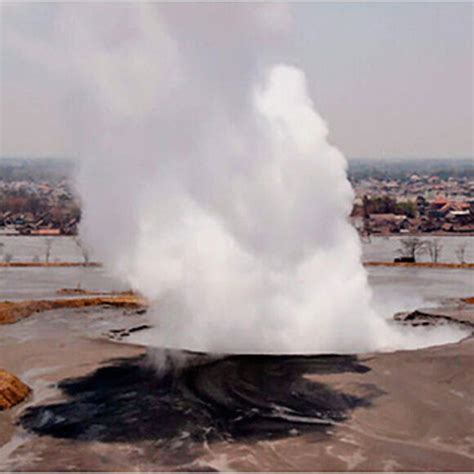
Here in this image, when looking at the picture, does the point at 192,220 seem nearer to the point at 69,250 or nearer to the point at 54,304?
the point at 54,304

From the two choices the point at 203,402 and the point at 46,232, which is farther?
the point at 46,232

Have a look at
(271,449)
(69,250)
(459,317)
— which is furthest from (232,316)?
(69,250)

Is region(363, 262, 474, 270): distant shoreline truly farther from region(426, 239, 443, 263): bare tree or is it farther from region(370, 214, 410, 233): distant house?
region(370, 214, 410, 233): distant house

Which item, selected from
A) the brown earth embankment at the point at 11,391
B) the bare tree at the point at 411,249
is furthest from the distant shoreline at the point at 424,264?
the brown earth embankment at the point at 11,391

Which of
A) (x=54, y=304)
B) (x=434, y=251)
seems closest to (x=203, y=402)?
(x=54, y=304)

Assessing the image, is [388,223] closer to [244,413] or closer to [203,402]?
[203,402]

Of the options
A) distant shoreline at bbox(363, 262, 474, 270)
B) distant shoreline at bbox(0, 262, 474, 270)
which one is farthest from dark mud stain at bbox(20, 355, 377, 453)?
distant shoreline at bbox(0, 262, 474, 270)

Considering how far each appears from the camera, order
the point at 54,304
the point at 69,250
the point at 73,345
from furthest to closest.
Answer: the point at 69,250, the point at 54,304, the point at 73,345
